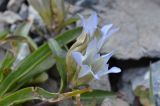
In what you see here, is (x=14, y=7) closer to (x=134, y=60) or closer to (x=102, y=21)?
(x=102, y=21)

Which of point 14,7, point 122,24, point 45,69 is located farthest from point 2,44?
point 122,24

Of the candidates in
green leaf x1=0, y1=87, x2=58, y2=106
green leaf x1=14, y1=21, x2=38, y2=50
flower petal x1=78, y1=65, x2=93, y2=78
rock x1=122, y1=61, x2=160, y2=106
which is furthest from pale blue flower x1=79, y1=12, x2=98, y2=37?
green leaf x1=14, y1=21, x2=38, y2=50

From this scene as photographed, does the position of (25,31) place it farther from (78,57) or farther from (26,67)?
(78,57)

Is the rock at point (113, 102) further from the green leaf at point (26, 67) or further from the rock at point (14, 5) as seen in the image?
the rock at point (14, 5)

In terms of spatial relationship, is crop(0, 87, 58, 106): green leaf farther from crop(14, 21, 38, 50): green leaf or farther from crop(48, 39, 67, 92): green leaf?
crop(14, 21, 38, 50): green leaf

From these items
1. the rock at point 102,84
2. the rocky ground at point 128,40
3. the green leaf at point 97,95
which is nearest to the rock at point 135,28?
the rocky ground at point 128,40

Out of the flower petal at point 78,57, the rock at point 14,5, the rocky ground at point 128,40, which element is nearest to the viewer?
the flower petal at point 78,57
